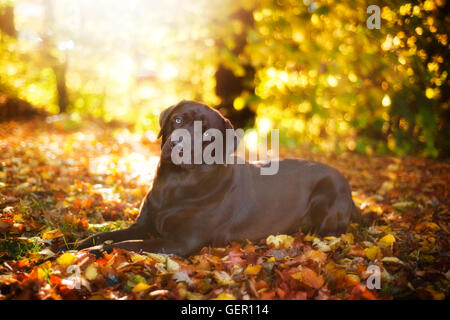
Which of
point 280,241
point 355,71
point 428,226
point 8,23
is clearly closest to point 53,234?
point 280,241

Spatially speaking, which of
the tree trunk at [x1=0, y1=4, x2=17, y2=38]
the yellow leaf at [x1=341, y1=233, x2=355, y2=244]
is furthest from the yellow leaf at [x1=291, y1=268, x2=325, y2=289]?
the tree trunk at [x1=0, y1=4, x2=17, y2=38]

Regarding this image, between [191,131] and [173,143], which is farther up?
[191,131]

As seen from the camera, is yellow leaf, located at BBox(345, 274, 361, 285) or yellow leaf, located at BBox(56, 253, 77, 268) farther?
yellow leaf, located at BBox(345, 274, 361, 285)

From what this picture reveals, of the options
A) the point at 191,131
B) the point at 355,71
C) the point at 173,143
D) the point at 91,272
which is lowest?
the point at 91,272

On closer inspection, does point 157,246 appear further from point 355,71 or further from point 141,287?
point 355,71

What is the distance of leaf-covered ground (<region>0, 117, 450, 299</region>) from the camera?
7.67 ft

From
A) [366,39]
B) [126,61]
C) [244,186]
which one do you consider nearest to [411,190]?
[366,39]

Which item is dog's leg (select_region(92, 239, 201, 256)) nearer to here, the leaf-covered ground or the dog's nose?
the leaf-covered ground

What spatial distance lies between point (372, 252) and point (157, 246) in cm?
186

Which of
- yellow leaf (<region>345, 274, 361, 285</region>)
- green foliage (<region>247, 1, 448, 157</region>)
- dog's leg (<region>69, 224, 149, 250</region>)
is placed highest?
green foliage (<region>247, 1, 448, 157</region>)

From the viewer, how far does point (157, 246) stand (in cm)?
284

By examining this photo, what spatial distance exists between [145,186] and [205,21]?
3.65 meters

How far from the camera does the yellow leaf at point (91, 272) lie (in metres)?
2.31

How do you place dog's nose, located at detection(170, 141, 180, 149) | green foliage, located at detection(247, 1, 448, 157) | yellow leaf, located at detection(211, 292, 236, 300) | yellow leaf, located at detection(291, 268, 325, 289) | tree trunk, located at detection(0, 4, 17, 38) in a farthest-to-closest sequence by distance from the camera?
tree trunk, located at detection(0, 4, 17, 38) < green foliage, located at detection(247, 1, 448, 157) < dog's nose, located at detection(170, 141, 180, 149) < yellow leaf, located at detection(291, 268, 325, 289) < yellow leaf, located at detection(211, 292, 236, 300)
